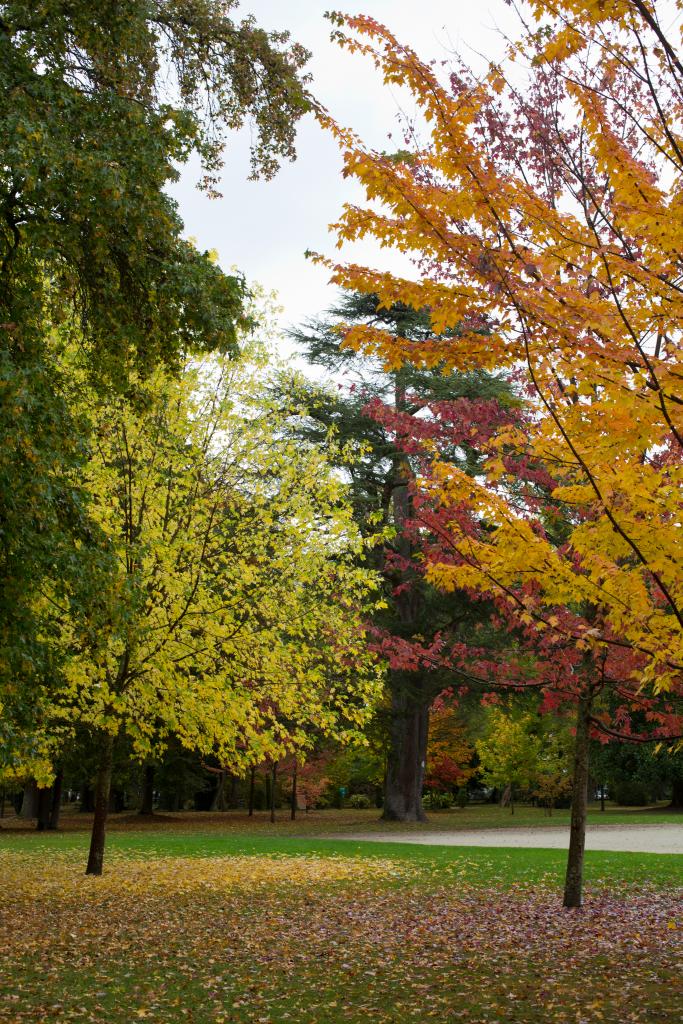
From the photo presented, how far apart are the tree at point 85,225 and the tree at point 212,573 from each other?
8.20 ft

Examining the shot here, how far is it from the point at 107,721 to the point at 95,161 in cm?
720

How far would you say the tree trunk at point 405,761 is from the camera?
28156 mm

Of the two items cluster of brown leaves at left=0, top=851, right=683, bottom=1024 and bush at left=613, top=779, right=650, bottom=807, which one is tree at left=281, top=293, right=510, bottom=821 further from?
bush at left=613, top=779, right=650, bottom=807

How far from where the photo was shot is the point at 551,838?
23266mm

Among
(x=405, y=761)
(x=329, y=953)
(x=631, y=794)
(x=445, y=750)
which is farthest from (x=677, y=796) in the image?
(x=329, y=953)

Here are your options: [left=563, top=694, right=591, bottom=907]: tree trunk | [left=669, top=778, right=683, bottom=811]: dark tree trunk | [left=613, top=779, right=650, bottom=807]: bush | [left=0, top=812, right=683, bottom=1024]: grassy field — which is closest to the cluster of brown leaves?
[left=0, top=812, right=683, bottom=1024]: grassy field

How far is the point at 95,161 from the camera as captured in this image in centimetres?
716

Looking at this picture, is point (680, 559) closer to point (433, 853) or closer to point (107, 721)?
point (107, 721)

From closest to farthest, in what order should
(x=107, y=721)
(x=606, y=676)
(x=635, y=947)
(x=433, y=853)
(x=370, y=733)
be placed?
(x=635, y=947) → (x=606, y=676) → (x=107, y=721) → (x=433, y=853) → (x=370, y=733)

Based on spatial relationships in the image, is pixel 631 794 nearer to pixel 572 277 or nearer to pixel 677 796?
pixel 677 796

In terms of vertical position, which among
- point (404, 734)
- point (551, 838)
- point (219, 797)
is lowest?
point (219, 797)

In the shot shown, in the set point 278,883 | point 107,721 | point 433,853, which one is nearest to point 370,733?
point 433,853

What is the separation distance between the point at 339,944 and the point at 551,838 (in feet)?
54.3

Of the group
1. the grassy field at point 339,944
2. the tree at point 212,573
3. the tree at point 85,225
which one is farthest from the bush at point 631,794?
the tree at point 85,225
